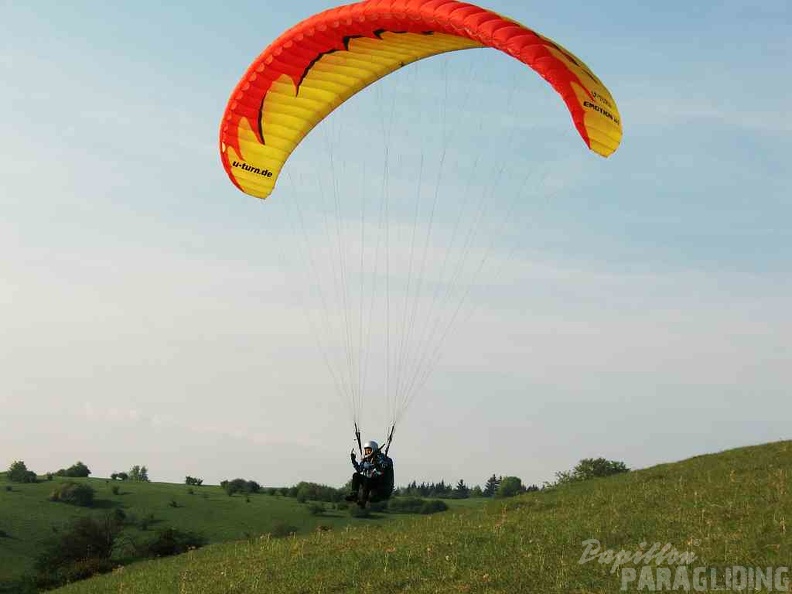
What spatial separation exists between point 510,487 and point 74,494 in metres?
39.6

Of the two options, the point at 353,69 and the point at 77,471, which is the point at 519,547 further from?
the point at 77,471

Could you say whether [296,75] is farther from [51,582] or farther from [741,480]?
[51,582]

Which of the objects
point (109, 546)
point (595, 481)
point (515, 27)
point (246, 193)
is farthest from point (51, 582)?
point (515, 27)

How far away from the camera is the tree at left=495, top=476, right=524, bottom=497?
83637mm

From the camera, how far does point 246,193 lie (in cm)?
2141

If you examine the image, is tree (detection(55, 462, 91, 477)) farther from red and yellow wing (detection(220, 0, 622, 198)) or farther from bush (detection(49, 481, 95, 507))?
red and yellow wing (detection(220, 0, 622, 198))

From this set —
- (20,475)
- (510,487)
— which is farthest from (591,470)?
(20,475)

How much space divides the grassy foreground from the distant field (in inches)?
1177

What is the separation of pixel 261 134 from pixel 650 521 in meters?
13.0

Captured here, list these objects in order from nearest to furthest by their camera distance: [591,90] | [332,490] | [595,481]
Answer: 1. [591,90]
2. [595,481]
3. [332,490]

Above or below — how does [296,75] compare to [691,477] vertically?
above

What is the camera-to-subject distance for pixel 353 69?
20.5 meters

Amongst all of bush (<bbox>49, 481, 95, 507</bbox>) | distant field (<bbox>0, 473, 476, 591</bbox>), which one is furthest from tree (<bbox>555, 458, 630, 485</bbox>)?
bush (<bbox>49, 481, 95, 507</bbox>)

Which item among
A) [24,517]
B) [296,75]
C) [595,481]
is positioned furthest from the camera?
[24,517]
